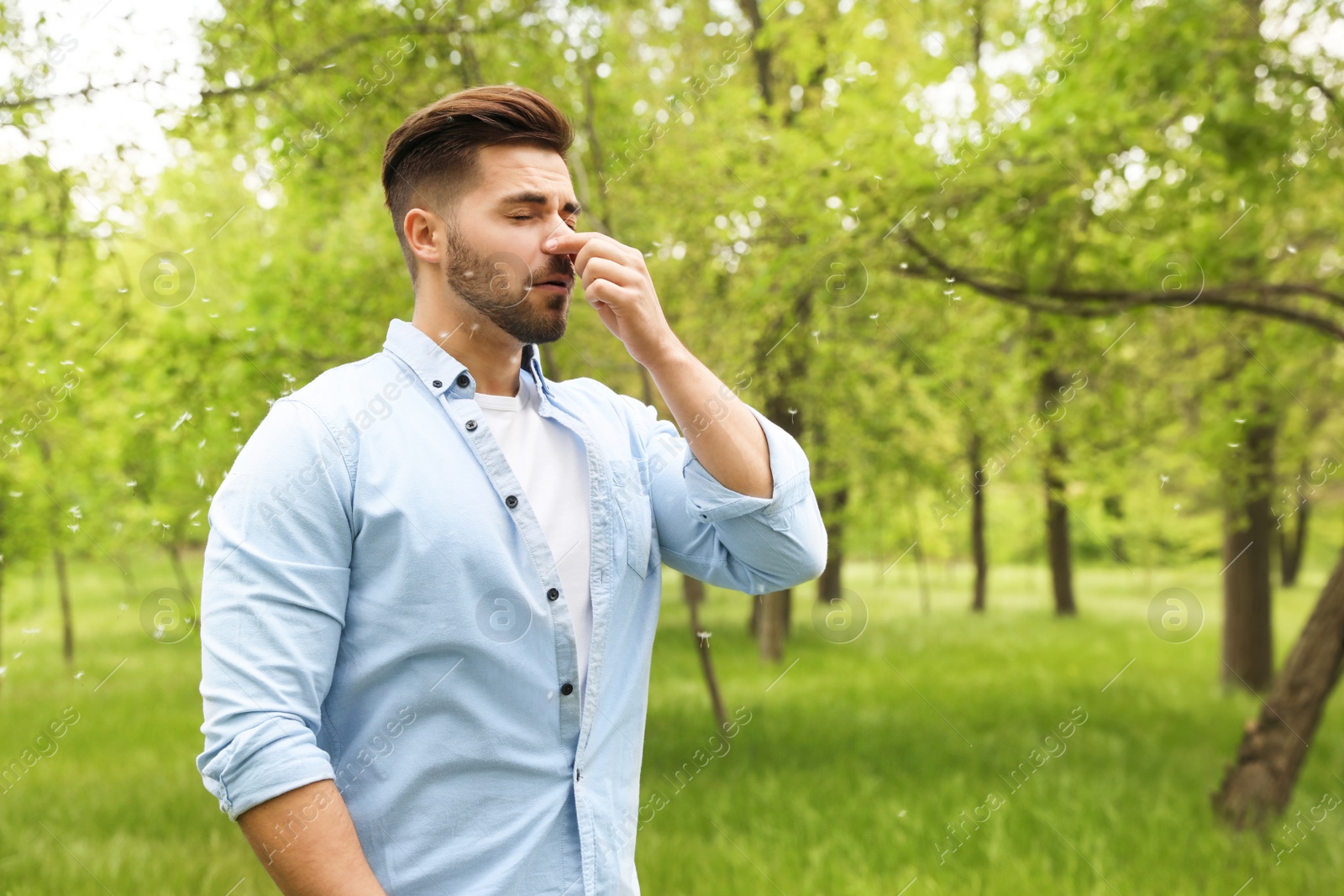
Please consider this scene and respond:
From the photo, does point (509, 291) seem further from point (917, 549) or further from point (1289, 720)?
point (917, 549)

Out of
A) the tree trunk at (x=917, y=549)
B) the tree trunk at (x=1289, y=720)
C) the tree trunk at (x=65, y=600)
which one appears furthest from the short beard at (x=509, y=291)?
the tree trunk at (x=65, y=600)

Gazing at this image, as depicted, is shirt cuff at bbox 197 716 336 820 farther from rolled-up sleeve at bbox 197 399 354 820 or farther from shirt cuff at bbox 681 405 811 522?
shirt cuff at bbox 681 405 811 522

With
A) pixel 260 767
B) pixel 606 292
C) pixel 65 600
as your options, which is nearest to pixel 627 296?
pixel 606 292

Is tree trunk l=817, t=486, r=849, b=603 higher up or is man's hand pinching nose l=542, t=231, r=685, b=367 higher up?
man's hand pinching nose l=542, t=231, r=685, b=367

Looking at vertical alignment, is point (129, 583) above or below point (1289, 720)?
below

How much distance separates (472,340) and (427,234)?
22 cm

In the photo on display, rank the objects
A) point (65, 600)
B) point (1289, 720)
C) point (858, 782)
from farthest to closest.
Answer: point (65, 600)
point (858, 782)
point (1289, 720)

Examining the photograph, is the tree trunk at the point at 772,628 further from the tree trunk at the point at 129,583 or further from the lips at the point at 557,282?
the tree trunk at the point at 129,583

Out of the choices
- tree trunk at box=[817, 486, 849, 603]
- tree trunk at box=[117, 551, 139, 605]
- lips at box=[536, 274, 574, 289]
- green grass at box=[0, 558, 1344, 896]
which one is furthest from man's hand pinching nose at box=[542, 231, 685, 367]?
tree trunk at box=[117, 551, 139, 605]

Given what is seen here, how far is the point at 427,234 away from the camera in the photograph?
1.72m

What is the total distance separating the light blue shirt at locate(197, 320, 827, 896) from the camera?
1.31 metres

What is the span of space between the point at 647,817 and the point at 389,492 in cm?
501

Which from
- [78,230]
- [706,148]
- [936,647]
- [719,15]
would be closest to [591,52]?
[706,148]

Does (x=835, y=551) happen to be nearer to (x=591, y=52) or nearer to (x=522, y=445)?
(x=591, y=52)
